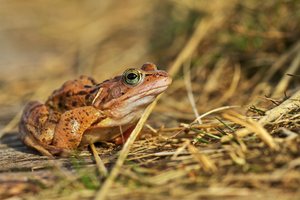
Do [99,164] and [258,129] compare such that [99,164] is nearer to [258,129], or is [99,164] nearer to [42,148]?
[42,148]

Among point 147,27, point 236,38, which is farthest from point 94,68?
point 236,38

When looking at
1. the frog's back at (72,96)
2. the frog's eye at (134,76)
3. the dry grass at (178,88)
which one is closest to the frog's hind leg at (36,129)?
the frog's back at (72,96)

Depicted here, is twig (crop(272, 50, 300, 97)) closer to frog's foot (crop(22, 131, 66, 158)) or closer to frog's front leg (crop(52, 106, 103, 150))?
frog's front leg (crop(52, 106, 103, 150))

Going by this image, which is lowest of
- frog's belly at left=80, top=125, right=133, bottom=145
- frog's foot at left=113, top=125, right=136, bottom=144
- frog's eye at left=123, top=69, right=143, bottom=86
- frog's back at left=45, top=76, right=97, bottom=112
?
frog's foot at left=113, top=125, right=136, bottom=144

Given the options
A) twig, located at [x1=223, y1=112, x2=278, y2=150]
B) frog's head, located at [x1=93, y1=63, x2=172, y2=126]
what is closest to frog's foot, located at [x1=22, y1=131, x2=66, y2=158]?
frog's head, located at [x1=93, y1=63, x2=172, y2=126]

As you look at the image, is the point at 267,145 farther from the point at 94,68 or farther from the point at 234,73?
the point at 94,68
